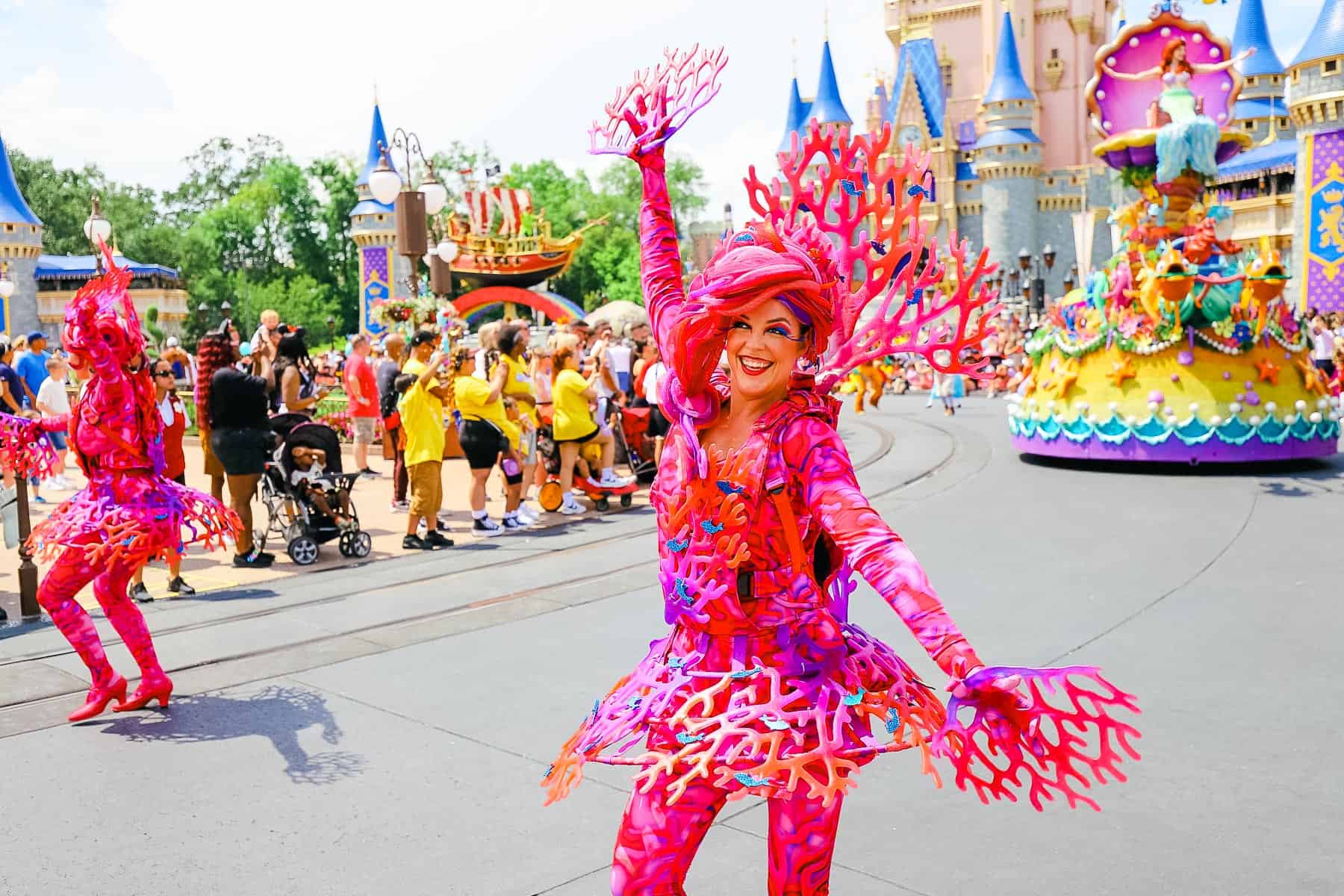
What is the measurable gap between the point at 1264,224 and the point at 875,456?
2981 cm

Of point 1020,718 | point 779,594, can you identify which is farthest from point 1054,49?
point 1020,718

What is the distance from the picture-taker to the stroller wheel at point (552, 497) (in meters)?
11.2

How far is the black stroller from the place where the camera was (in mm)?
9047

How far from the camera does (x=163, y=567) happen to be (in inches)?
356

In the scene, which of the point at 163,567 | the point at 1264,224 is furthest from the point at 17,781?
the point at 1264,224

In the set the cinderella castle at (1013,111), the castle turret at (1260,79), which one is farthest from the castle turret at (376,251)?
the castle turret at (1260,79)

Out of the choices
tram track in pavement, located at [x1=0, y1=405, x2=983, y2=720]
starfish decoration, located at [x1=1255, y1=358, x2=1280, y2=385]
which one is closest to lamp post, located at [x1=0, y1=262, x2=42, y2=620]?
tram track in pavement, located at [x1=0, y1=405, x2=983, y2=720]

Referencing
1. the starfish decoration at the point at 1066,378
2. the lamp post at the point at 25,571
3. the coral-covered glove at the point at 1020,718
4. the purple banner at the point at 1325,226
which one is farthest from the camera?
the purple banner at the point at 1325,226

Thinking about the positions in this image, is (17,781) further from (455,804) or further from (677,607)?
(677,607)

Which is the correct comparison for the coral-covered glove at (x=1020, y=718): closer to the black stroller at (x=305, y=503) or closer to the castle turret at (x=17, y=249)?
the black stroller at (x=305, y=503)

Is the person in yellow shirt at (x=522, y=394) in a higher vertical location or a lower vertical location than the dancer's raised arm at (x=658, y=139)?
lower

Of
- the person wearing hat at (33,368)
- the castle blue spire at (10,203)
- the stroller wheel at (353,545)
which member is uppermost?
the castle blue spire at (10,203)

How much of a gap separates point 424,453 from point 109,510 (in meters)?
4.15

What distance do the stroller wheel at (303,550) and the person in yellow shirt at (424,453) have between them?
0.76 meters
